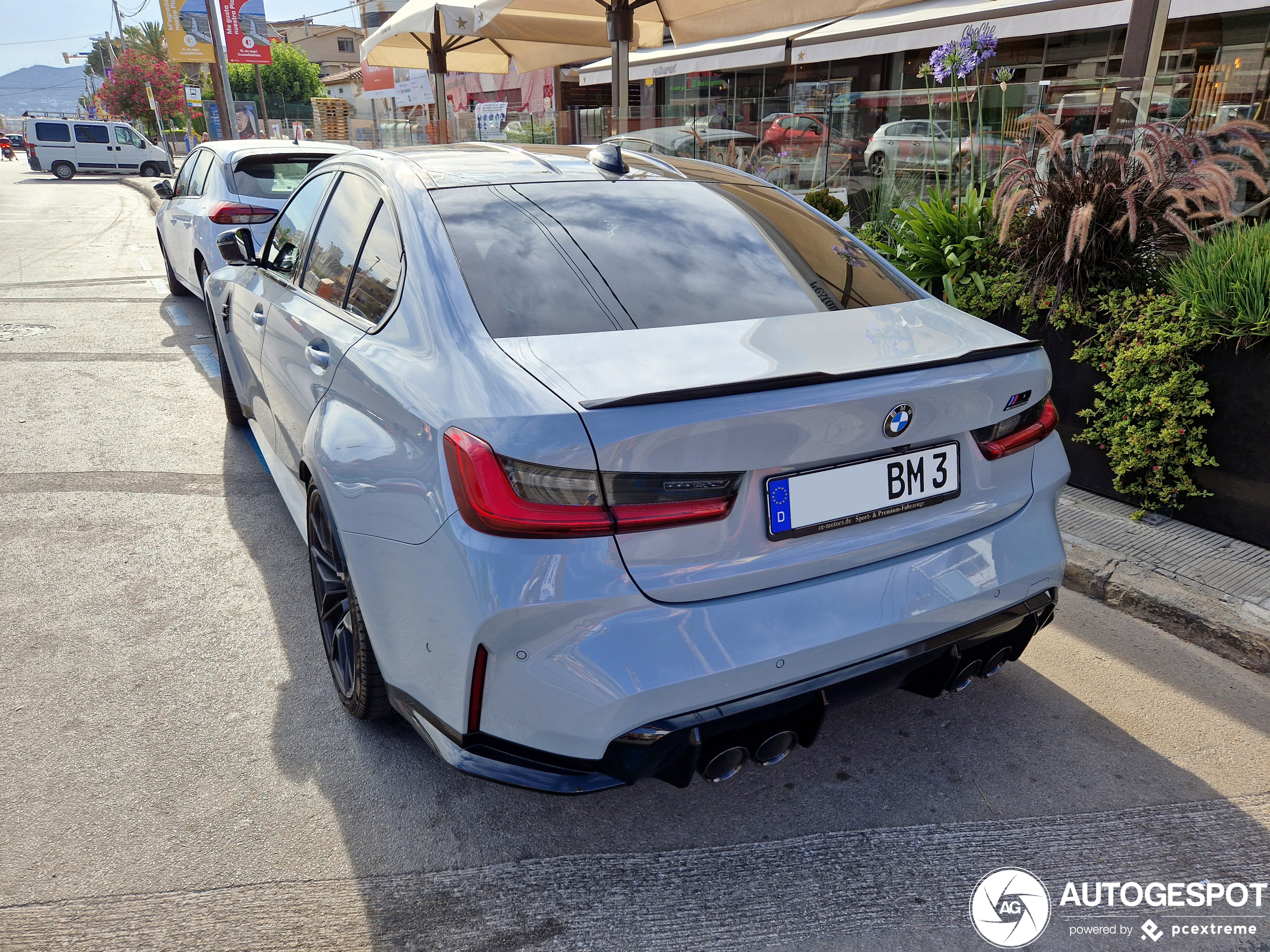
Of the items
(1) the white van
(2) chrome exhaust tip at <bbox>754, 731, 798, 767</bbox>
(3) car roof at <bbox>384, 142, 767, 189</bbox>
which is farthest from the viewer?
(1) the white van

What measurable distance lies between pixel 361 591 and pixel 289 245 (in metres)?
1.89

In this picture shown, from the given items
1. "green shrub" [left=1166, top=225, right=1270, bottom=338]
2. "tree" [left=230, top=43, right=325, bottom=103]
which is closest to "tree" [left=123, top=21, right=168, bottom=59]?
"tree" [left=230, top=43, right=325, bottom=103]

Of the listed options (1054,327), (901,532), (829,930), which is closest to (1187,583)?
(1054,327)

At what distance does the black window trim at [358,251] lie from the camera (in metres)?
2.43

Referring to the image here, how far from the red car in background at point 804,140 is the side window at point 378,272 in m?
6.65

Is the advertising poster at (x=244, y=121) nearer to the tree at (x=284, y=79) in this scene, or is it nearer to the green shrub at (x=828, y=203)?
the green shrub at (x=828, y=203)

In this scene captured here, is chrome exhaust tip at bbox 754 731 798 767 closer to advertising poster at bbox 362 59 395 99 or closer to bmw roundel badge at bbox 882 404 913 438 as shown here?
bmw roundel badge at bbox 882 404 913 438

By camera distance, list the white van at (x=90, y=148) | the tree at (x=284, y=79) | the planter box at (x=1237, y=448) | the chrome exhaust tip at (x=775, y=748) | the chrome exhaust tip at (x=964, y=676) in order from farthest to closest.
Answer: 1. the tree at (x=284, y=79)
2. the white van at (x=90, y=148)
3. the planter box at (x=1237, y=448)
4. the chrome exhaust tip at (x=964, y=676)
5. the chrome exhaust tip at (x=775, y=748)

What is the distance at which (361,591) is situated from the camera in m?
2.29

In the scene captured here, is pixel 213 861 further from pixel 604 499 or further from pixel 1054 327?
pixel 1054 327

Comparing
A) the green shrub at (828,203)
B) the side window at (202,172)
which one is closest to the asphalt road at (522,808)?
the green shrub at (828,203)

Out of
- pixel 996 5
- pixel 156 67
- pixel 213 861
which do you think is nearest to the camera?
pixel 213 861

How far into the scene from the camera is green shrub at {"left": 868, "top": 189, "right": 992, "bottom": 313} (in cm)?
488

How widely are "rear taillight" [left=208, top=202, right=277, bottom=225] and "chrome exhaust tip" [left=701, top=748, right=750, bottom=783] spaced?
6609 millimetres
